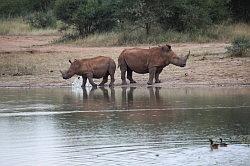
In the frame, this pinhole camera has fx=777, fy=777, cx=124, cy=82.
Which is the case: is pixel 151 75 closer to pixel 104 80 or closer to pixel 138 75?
pixel 104 80

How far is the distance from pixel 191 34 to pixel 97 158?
2345 cm

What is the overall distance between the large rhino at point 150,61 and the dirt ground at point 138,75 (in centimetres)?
38

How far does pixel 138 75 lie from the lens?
2484 centimetres

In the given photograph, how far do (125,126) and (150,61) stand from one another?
8399 mm

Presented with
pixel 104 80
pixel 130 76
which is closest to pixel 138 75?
pixel 130 76

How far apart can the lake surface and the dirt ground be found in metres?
1.68

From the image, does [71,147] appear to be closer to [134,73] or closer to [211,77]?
[211,77]

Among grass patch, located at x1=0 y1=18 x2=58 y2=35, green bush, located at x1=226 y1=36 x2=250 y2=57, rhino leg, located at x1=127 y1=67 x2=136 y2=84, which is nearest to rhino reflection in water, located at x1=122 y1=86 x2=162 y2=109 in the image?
rhino leg, located at x1=127 y1=67 x2=136 y2=84

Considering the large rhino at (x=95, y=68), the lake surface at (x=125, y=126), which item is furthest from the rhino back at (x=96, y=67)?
the lake surface at (x=125, y=126)

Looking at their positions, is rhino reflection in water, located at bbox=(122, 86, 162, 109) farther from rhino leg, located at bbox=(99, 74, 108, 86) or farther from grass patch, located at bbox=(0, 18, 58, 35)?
grass patch, located at bbox=(0, 18, 58, 35)

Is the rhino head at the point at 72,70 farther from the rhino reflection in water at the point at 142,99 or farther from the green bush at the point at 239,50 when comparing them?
the green bush at the point at 239,50

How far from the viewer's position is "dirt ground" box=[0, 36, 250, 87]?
895 inches

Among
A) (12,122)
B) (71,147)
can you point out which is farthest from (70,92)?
(71,147)

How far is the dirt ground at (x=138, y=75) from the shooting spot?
74.6 feet
